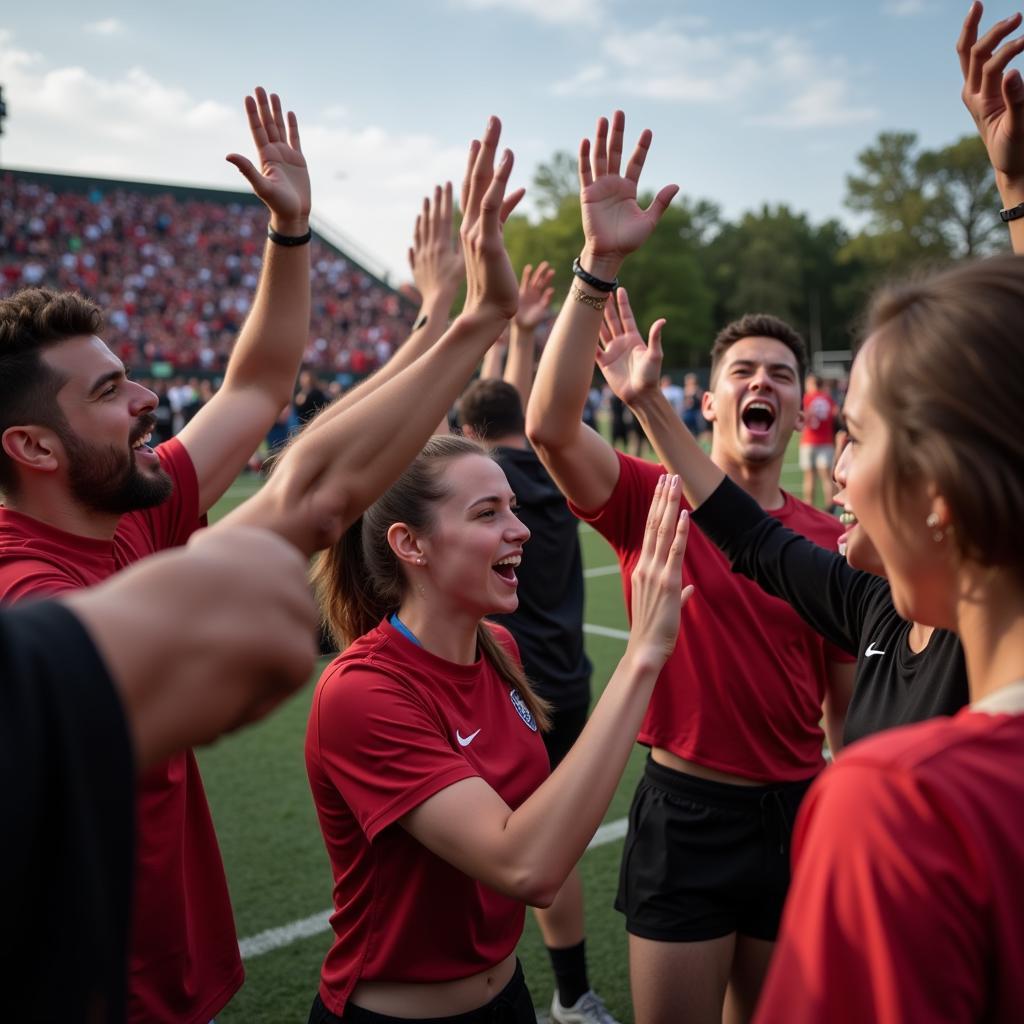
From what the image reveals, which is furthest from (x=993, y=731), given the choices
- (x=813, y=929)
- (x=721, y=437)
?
(x=721, y=437)

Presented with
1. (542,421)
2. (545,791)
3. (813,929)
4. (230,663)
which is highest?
(542,421)

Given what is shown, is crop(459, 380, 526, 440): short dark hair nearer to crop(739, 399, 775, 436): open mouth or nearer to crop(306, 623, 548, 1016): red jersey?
crop(739, 399, 775, 436): open mouth

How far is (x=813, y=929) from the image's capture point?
98 centimetres

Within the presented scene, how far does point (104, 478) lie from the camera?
240 cm

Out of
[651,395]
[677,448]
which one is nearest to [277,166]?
[651,395]

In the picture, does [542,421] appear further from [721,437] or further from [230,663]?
[230,663]

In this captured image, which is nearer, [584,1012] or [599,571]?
[584,1012]

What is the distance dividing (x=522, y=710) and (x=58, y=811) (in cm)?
194

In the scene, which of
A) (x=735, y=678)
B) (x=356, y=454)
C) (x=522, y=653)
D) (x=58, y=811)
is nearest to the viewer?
(x=58, y=811)

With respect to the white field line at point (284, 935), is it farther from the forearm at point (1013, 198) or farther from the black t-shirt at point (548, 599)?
the forearm at point (1013, 198)

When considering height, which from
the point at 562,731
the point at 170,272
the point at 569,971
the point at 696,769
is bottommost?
the point at 569,971

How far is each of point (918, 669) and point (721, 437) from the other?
1.70 metres

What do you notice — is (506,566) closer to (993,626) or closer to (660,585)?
(660,585)

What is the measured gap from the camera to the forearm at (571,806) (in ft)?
6.08
